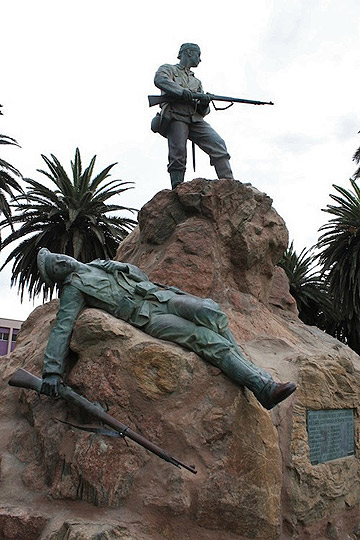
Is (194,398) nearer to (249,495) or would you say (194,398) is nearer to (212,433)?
(212,433)

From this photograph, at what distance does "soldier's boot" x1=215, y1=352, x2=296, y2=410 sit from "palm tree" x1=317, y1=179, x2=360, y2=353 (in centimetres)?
1321

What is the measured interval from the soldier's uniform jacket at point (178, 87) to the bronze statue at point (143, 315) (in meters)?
2.75

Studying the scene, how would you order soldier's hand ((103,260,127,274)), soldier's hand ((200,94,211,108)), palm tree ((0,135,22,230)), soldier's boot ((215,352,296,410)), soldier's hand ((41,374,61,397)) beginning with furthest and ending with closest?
palm tree ((0,135,22,230))
soldier's hand ((200,94,211,108))
soldier's hand ((103,260,127,274))
soldier's hand ((41,374,61,397))
soldier's boot ((215,352,296,410))

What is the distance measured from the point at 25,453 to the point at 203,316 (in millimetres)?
1742

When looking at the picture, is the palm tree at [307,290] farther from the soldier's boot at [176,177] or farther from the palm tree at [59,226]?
the soldier's boot at [176,177]

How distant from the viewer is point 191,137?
6.89m

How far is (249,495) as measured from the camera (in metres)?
3.92

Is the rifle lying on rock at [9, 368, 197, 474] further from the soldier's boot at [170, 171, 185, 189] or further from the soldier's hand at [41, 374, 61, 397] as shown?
the soldier's boot at [170, 171, 185, 189]

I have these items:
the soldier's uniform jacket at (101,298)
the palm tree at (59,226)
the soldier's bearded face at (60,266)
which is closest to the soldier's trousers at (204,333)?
the soldier's uniform jacket at (101,298)

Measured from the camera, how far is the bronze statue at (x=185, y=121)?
6617 millimetres

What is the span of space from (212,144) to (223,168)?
0.37 meters

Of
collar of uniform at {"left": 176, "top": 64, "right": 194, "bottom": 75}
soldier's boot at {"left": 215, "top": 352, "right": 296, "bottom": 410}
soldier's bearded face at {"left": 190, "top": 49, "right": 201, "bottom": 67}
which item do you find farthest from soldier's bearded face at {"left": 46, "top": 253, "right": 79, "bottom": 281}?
soldier's bearded face at {"left": 190, "top": 49, "right": 201, "bottom": 67}

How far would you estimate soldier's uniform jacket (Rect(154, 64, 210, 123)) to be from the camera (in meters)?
6.45

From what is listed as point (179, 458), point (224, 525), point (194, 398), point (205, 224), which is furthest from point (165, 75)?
point (224, 525)
